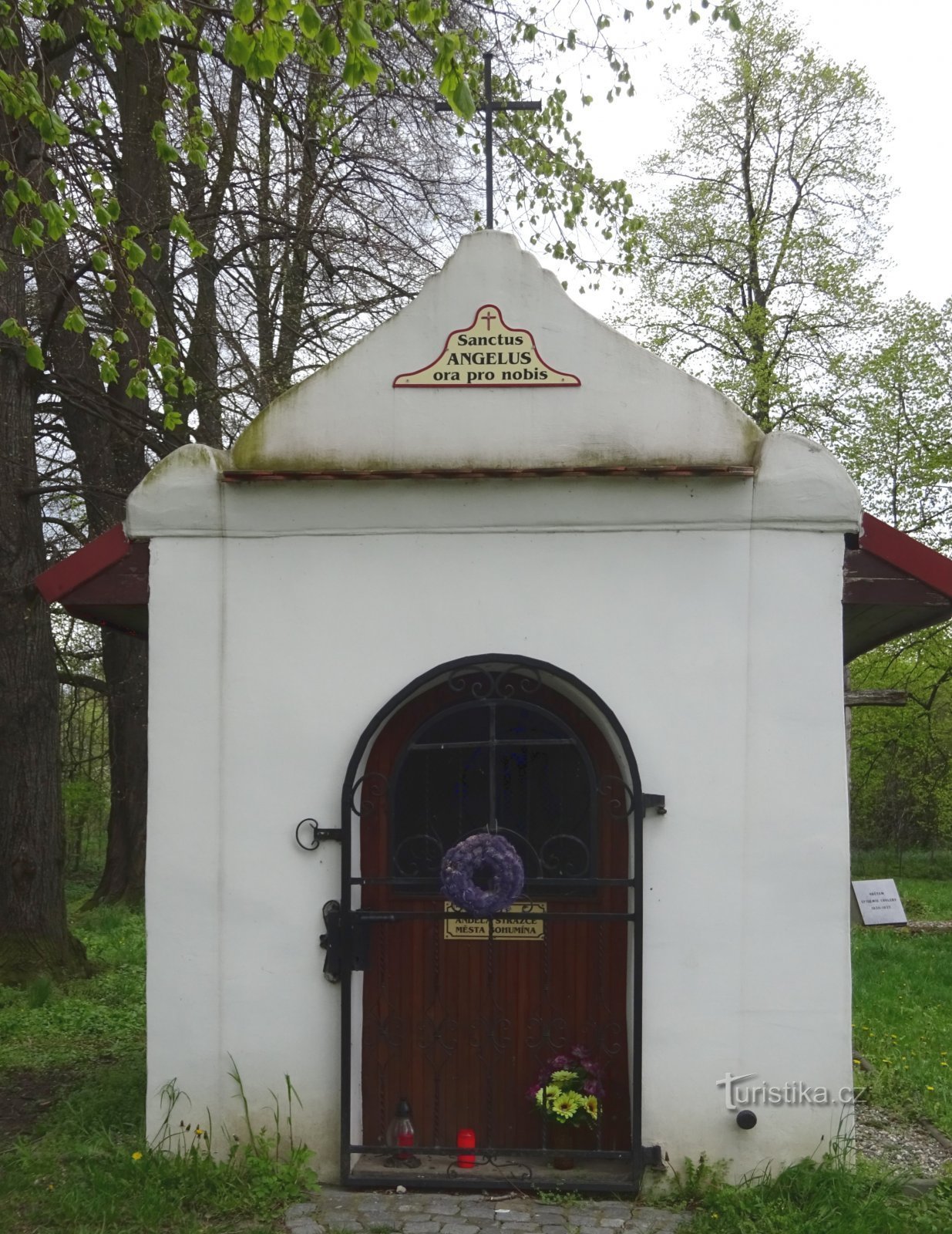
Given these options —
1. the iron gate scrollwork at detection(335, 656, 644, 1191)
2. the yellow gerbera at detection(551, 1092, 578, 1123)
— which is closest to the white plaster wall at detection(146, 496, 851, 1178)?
the iron gate scrollwork at detection(335, 656, 644, 1191)

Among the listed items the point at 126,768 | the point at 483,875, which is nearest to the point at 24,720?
the point at 126,768

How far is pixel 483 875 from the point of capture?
5.35m

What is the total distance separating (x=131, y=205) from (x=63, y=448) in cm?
476

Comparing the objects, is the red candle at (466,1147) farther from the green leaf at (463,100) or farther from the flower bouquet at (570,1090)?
the green leaf at (463,100)

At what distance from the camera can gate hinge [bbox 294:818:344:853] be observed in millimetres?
5473

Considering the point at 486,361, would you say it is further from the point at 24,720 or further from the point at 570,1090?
the point at 24,720

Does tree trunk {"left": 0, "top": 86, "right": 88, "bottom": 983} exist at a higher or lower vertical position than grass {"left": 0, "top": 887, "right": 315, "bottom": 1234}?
higher

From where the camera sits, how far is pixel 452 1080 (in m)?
5.62

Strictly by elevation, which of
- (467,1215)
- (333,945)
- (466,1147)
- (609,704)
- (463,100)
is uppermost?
(463,100)

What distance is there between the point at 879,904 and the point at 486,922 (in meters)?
11.7

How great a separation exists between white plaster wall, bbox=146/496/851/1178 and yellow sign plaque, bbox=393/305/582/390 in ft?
1.68

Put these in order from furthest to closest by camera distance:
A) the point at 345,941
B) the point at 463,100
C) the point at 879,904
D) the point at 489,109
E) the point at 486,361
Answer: the point at 879,904 → the point at 489,109 → the point at 486,361 → the point at 345,941 → the point at 463,100

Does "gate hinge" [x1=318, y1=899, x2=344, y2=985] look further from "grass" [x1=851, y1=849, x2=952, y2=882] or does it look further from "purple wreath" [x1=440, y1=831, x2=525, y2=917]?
"grass" [x1=851, y1=849, x2=952, y2=882]

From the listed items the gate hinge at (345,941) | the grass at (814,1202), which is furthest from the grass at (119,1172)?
the grass at (814,1202)
